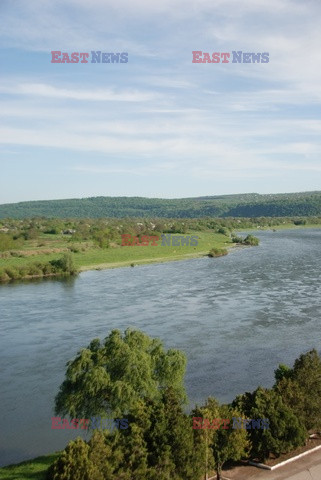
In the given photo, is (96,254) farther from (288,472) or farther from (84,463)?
(84,463)

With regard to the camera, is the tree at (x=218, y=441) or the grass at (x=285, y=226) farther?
the grass at (x=285, y=226)

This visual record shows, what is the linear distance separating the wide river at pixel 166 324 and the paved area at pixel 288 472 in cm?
737

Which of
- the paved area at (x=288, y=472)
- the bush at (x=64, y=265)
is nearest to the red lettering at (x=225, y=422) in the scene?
the paved area at (x=288, y=472)

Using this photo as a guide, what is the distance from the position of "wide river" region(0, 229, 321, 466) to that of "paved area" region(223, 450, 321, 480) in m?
7.37

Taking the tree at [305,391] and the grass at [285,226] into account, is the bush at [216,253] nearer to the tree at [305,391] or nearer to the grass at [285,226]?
the tree at [305,391]

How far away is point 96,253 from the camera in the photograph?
85.4m

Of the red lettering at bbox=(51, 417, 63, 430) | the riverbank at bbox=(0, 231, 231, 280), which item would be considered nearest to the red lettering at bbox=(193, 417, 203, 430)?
the red lettering at bbox=(51, 417, 63, 430)

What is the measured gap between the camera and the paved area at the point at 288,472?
17.6m

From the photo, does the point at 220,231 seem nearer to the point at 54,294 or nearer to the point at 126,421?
the point at 54,294

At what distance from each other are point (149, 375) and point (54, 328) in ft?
72.3

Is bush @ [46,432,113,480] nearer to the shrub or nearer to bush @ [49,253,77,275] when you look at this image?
the shrub

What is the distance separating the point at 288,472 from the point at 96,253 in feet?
227

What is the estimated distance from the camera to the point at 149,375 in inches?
810

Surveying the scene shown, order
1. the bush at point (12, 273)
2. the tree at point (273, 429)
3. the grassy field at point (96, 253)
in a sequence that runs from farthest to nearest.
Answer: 1. the grassy field at point (96, 253)
2. the bush at point (12, 273)
3. the tree at point (273, 429)
